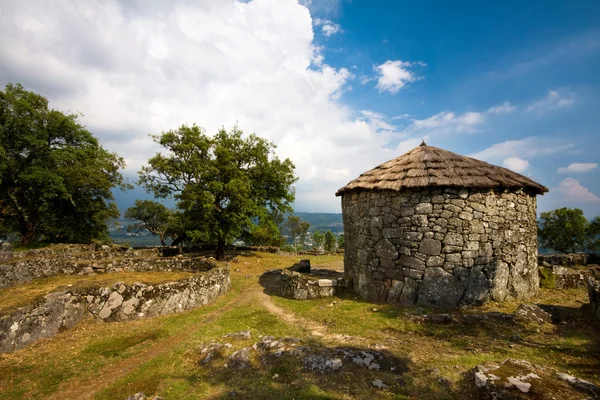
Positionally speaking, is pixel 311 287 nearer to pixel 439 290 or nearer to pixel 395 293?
pixel 395 293

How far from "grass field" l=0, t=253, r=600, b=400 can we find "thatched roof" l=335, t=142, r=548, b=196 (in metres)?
4.47

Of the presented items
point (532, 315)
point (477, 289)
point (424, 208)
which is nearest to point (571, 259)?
point (477, 289)

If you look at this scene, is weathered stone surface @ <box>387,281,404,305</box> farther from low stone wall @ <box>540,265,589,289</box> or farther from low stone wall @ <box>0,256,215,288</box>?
low stone wall @ <box>0,256,215,288</box>

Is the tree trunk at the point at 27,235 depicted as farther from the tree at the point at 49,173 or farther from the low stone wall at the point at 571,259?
the low stone wall at the point at 571,259

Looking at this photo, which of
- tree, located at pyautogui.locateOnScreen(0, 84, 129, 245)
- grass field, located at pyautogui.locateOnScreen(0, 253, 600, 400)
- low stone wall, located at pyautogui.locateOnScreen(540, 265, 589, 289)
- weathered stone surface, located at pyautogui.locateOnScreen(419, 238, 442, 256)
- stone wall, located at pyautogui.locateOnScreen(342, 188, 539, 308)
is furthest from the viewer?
tree, located at pyautogui.locateOnScreen(0, 84, 129, 245)

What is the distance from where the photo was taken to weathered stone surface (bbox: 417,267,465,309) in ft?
31.3

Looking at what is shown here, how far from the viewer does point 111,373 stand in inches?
244

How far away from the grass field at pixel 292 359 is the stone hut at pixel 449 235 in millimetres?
896

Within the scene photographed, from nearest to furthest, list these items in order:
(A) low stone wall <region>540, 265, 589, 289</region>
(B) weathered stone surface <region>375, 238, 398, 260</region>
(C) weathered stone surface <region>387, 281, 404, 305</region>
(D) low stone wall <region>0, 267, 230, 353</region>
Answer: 1. (D) low stone wall <region>0, 267, 230, 353</region>
2. (C) weathered stone surface <region>387, 281, 404, 305</region>
3. (B) weathered stone surface <region>375, 238, 398, 260</region>
4. (A) low stone wall <region>540, 265, 589, 289</region>

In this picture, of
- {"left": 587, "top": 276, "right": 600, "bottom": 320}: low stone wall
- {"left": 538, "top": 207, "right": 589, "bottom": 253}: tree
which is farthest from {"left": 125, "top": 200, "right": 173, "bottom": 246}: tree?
{"left": 538, "top": 207, "right": 589, "bottom": 253}: tree

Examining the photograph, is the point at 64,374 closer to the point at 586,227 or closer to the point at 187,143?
the point at 187,143

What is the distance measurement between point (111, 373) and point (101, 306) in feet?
11.6

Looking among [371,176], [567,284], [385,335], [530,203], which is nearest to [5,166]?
[371,176]

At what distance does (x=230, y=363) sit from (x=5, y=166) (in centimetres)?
2320
